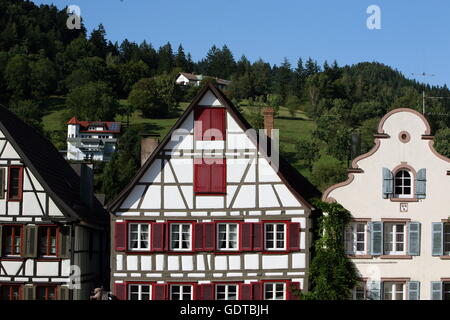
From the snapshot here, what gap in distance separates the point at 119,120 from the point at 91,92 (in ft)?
33.7

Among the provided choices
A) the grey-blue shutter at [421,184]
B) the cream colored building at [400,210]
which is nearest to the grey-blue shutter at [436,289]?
the cream colored building at [400,210]

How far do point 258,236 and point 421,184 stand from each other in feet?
23.0

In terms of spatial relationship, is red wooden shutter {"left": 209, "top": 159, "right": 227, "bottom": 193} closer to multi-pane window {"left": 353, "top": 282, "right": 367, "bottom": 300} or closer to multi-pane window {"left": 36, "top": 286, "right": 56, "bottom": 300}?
multi-pane window {"left": 353, "top": 282, "right": 367, "bottom": 300}

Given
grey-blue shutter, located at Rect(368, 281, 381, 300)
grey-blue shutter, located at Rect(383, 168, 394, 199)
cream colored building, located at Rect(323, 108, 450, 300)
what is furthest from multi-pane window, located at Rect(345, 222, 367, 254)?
grey-blue shutter, located at Rect(383, 168, 394, 199)

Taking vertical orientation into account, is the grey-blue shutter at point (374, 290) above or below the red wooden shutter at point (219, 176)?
below

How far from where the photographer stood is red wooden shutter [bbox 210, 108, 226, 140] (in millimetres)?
35250

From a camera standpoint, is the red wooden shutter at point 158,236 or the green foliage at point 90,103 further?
the green foliage at point 90,103

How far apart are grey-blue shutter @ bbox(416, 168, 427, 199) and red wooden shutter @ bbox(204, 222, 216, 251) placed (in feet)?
27.8

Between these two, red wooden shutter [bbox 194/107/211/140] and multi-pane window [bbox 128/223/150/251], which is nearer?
multi-pane window [bbox 128/223/150/251]

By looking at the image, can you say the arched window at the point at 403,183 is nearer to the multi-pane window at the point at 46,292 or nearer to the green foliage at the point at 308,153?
the multi-pane window at the point at 46,292

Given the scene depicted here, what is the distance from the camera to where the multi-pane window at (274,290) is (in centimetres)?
3459

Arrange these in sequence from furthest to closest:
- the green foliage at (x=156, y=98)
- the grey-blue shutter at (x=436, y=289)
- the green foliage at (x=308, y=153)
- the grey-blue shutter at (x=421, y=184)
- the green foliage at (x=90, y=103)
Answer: the green foliage at (x=90, y=103) < the green foliage at (x=156, y=98) < the green foliage at (x=308, y=153) < the grey-blue shutter at (x=421, y=184) < the grey-blue shutter at (x=436, y=289)

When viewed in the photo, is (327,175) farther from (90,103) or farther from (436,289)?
(90,103)

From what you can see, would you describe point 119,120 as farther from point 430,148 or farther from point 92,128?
point 430,148
